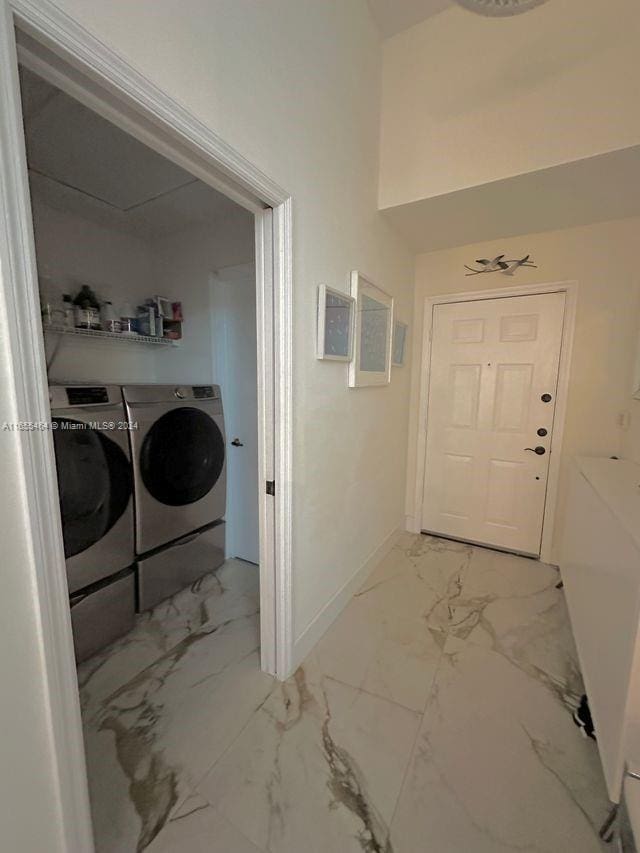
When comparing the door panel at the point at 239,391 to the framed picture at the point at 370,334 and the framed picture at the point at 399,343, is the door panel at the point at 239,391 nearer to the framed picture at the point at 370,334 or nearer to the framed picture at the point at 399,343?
the framed picture at the point at 370,334

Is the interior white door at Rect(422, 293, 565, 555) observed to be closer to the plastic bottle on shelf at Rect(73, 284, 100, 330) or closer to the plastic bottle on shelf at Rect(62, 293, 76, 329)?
the plastic bottle on shelf at Rect(73, 284, 100, 330)

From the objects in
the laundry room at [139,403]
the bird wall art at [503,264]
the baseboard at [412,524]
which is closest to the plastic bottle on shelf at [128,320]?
the laundry room at [139,403]

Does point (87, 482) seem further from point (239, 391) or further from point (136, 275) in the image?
point (136, 275)

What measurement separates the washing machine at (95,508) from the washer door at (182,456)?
138mm

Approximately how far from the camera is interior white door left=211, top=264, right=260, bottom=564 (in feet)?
7.64

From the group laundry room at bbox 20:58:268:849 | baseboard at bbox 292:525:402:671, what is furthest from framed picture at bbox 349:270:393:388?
baseboard at bbox 292:525:402:671

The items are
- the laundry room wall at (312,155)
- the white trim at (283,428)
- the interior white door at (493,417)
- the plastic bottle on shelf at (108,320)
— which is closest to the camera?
the laundry room wall at (312,155)

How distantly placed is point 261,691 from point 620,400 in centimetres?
263

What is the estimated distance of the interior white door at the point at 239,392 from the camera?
2.33 meters

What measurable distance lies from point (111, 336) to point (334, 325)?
1381 millimetres

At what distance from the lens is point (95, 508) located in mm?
1595

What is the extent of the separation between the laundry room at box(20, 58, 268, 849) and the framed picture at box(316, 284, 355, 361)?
0.71 metres

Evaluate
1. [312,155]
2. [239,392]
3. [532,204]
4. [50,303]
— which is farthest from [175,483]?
[532,204]

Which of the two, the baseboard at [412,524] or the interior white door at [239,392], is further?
the baseboard at [412,524]
